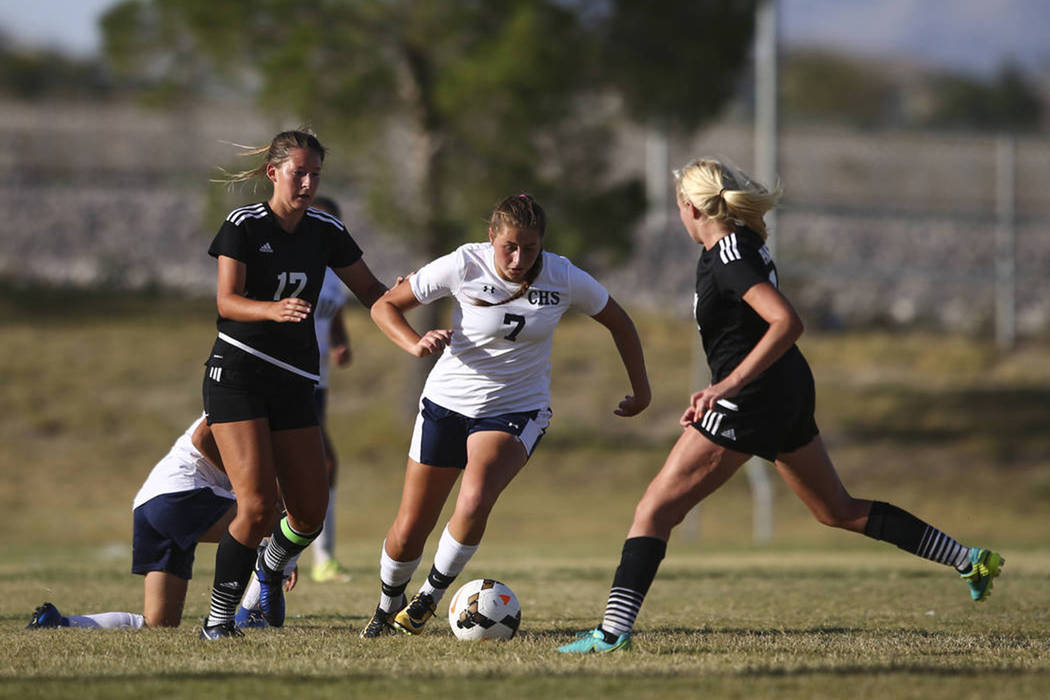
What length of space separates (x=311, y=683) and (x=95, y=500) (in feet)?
59.4

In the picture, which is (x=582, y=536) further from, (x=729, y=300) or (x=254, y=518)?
(x=729, y=300)

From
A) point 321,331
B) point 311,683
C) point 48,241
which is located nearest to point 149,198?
point 48,241

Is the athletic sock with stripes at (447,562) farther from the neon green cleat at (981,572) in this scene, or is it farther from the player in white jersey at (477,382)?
the neon green cleat at (981,572)

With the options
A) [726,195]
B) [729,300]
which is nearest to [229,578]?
[729,300]

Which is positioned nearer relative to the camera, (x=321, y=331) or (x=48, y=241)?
(x=321, y=331)

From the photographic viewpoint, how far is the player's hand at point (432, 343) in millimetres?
6281

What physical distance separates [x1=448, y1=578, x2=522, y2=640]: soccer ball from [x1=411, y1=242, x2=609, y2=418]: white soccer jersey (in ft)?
2.96

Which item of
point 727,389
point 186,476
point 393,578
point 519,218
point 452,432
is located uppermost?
point 519,218

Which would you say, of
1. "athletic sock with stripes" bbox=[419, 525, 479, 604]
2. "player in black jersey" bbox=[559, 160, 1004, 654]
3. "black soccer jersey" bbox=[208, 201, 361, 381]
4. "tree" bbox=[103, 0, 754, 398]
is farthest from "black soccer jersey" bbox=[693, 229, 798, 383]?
"tree" bbox=[103, 0, 754, 398]

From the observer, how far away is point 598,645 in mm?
5980

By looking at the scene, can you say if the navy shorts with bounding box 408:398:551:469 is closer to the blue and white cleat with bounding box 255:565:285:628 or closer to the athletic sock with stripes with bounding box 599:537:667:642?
the athletic sock with stripes with bounding box 599:537:667:642

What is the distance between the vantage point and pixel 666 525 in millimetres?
6094

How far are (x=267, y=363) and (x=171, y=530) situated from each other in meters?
1.41

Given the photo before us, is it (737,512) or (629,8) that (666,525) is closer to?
(737,512)
